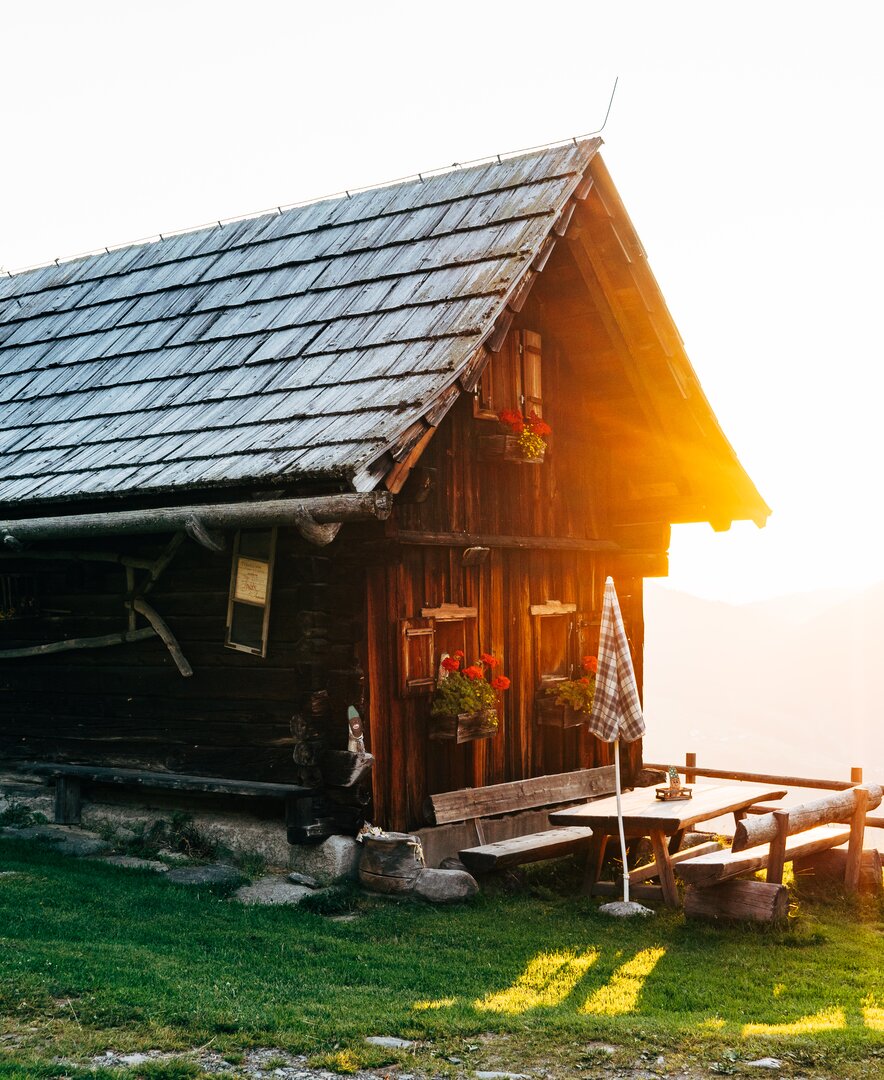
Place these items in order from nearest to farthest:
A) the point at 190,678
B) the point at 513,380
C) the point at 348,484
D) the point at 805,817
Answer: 1. the point at 348,484
2. the point at 805,817
3. the point at 190,678
4. the point at 513,380

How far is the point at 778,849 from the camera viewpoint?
9.45 meters

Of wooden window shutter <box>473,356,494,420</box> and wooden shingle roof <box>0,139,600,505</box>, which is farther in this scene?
wooden window shutter <box>473,356,494,420</box>

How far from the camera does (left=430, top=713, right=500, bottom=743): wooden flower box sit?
10.1m

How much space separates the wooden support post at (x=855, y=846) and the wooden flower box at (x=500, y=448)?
13.2 ft

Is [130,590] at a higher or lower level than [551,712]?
higher

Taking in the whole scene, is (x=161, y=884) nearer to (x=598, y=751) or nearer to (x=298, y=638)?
(x=298, y=638)

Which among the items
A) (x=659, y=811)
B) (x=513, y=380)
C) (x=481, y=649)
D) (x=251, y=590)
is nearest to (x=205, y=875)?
(x=251, y=590)

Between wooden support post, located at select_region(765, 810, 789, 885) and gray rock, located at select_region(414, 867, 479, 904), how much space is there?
7.28 feet

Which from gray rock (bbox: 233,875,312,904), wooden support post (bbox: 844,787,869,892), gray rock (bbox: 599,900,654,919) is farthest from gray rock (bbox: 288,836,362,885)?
wooden support post (bbox: 844,787,869,892)

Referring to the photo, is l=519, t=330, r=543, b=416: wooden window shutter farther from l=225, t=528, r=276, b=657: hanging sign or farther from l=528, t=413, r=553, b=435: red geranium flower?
l=225, t=528, r=276, b=657: hanging sign

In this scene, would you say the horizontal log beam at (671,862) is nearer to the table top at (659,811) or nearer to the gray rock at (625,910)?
the table top at (659,811)

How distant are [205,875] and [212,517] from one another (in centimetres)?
263

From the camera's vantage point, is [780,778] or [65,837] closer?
[65,837]

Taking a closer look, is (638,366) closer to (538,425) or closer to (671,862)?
(538,425)
